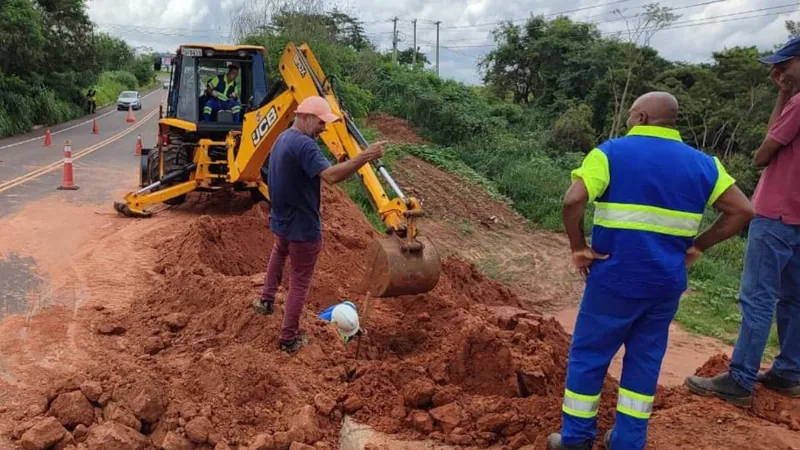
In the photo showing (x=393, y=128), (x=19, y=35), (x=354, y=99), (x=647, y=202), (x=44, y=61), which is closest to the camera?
(x=647, y=202)

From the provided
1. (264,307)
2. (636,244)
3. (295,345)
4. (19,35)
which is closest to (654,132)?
(636,244)

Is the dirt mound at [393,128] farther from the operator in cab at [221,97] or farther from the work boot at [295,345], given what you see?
the work boot at [295,345]

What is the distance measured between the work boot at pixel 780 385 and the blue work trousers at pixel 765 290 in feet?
0.42

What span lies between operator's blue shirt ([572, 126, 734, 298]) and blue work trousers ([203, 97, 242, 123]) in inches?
322

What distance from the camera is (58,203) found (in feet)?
38.0

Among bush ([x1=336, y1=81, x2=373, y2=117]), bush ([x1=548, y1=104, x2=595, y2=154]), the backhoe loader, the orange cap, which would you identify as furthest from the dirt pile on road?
bush ([x1=548, y1=104, x2=595, y2=154])

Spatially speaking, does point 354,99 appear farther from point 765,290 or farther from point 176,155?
point 765,290

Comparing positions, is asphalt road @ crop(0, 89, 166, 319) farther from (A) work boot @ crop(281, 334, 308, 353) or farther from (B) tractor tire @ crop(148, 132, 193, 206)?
(A) work boot @ crop(281, 334, 308, 353)

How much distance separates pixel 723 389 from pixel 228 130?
8.09 m

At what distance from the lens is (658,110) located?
3531mm

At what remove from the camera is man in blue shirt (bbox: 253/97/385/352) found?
16.5ft

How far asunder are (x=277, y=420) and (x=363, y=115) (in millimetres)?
18222

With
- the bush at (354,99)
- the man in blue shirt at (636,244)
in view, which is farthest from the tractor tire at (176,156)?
the bush at (354,99)

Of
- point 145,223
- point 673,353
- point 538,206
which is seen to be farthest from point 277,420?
point 538,206
